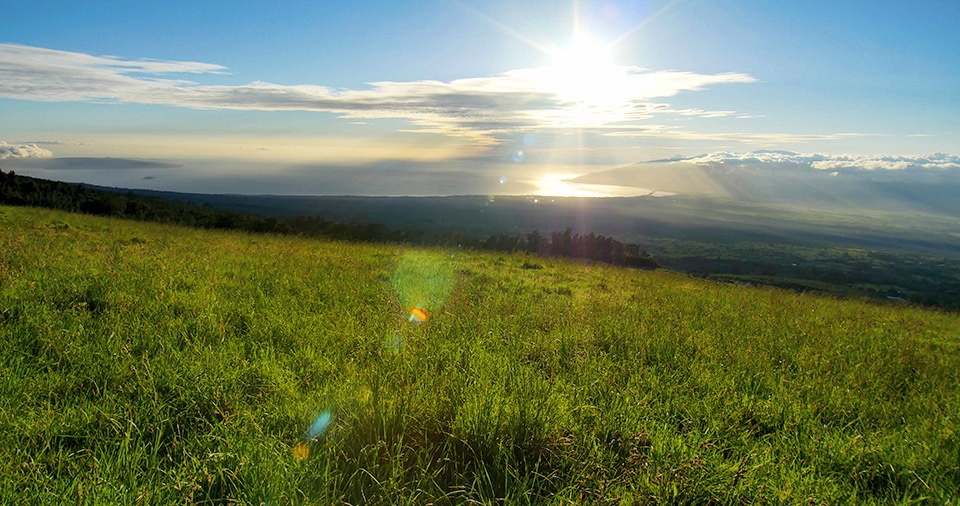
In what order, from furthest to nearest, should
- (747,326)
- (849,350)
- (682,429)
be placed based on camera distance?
(747,326) → (849,350) → (682,429)

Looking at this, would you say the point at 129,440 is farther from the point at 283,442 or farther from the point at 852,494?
the point at 852,494

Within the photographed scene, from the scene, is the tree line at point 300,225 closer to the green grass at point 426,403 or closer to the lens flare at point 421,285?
the lens flare at point 421,285

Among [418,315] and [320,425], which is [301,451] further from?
[418,315]

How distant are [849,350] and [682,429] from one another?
15.6ft

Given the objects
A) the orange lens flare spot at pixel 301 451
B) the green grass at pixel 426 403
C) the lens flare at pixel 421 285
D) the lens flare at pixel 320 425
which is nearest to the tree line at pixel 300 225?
the lens flare at pixel 421 285

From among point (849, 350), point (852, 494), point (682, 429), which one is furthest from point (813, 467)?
point (849, 350)

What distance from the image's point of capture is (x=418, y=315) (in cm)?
631

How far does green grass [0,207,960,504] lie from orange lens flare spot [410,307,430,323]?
0.81 ft

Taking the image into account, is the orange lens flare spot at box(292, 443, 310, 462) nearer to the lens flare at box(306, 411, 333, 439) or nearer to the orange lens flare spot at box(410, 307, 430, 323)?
the lens flare at box(306, 411, 333, 439)

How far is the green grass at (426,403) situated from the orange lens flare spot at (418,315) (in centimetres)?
25

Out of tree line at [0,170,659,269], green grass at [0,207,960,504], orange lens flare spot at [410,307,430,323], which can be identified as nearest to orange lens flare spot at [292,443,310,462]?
green grass at [0,207,960,504]

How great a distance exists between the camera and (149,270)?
24.5 ft

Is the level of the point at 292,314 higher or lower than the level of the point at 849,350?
higher

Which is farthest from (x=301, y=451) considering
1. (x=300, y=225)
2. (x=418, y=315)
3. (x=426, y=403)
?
(x=300, y=225)
